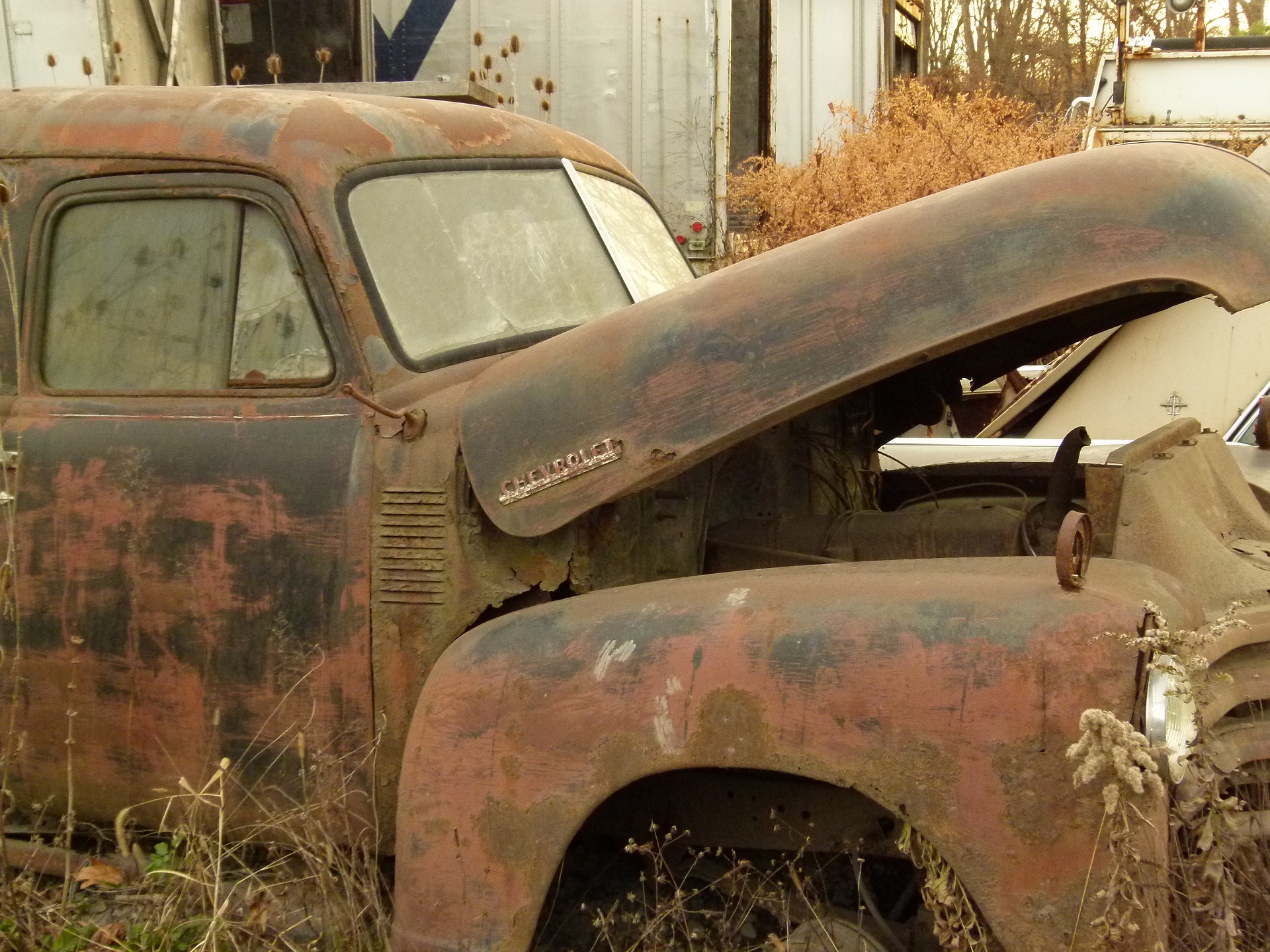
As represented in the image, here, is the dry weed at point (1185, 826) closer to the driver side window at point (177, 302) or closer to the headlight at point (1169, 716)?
the headlight at point (1169, 716)

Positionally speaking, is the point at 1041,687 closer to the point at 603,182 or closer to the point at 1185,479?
the point at 1185,479

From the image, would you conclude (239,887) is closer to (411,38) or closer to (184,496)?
(184,496)

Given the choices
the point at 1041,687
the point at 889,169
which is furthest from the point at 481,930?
the point at 889,169

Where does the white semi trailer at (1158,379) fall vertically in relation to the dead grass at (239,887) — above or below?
above

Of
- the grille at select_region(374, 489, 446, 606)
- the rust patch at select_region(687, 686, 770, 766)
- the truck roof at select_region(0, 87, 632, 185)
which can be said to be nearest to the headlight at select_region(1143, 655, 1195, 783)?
the rust patch at select_region(687, 686, 770, 766)

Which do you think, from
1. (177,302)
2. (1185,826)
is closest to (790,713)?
(1185,826)

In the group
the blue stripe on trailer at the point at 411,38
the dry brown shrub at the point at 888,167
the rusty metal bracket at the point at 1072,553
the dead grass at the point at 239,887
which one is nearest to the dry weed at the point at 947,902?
the rusty metal bracket at the point at 1072,553

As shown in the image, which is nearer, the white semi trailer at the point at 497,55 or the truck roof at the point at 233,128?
the truck roof at the point at 233,128

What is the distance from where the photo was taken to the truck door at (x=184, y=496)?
2.83 m

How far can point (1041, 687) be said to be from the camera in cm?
213

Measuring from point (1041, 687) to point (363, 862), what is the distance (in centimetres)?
148

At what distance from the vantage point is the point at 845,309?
252 centimetres

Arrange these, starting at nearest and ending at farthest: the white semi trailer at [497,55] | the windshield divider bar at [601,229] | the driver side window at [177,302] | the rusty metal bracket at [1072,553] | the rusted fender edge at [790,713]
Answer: the rusted fender edge at [790,713], the rusty metal bracket at [1072,553], the driver side window at [177,302], the windshield divider bar at [601,229], the white semi trailer at [497,55]

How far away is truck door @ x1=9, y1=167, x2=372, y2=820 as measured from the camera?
2834 millimetres
